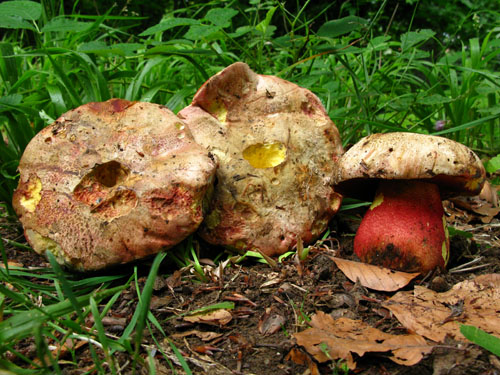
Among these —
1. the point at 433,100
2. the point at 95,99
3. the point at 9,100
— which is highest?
the point at 9,100

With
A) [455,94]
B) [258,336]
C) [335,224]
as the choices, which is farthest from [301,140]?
[455,94]

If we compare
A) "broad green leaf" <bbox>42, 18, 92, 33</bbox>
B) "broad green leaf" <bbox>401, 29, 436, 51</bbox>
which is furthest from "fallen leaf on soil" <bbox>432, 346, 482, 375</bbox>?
"broad green leaf" <bbox>42, 18, 92, 33</bbox>

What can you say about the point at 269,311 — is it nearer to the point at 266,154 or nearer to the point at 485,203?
the point at 266,154

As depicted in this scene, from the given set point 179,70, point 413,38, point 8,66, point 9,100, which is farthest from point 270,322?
point 179,70

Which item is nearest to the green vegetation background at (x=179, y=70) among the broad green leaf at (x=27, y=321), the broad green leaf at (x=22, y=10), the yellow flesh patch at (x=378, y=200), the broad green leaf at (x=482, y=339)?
the broad green leaf at (x=22, y=10)

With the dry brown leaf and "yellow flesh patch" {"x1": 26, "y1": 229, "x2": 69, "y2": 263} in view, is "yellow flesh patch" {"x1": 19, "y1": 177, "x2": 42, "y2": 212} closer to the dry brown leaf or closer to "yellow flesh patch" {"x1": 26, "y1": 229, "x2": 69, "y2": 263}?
"yellow flesh patch" {"x1": 26, "y1": 229, "x2": 69, "y2": 263}

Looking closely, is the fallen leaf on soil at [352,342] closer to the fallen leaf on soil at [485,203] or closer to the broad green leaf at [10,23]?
the fallen leaf on soil at [485,203]

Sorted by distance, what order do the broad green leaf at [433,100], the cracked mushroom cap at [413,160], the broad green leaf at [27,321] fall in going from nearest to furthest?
the broad green leaf at [27,321] → the cracked mushroom cap at [413,160] → the broad green leaf at [433,100]
